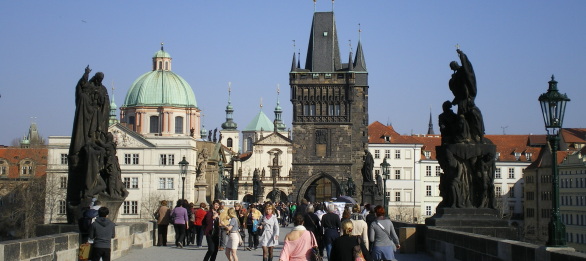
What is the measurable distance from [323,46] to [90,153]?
8230 cm

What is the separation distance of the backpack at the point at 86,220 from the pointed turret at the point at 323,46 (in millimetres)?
81340

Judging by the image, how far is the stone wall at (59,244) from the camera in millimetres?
13211

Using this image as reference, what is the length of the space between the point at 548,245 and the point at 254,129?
183818 millimetres

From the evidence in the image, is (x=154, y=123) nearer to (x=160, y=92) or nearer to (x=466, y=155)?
(x=160, y=92)

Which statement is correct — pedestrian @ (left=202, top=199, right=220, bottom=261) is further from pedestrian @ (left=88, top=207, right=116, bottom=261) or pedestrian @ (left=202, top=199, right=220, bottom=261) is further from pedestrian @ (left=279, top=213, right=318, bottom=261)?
pedestrian @ (left=279, top=213, right=318, bottom=261)

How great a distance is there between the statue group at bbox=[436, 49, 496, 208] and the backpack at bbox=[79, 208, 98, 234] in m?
6.87

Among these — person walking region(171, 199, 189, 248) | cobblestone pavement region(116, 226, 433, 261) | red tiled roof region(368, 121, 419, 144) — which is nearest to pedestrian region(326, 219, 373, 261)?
cobblestone pavement region(116, 226, 433, 261)

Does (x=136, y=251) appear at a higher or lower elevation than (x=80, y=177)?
lower

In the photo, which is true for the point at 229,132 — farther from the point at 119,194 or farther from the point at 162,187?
the point at 119,194

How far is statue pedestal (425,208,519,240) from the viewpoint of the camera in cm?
1889

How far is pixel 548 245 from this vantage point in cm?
1275

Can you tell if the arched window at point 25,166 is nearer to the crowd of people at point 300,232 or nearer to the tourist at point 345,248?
the crowd of people at point 300,232

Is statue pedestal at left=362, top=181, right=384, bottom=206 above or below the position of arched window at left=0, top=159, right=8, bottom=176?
below

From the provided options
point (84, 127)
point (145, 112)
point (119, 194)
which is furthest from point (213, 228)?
point (145, 112)
